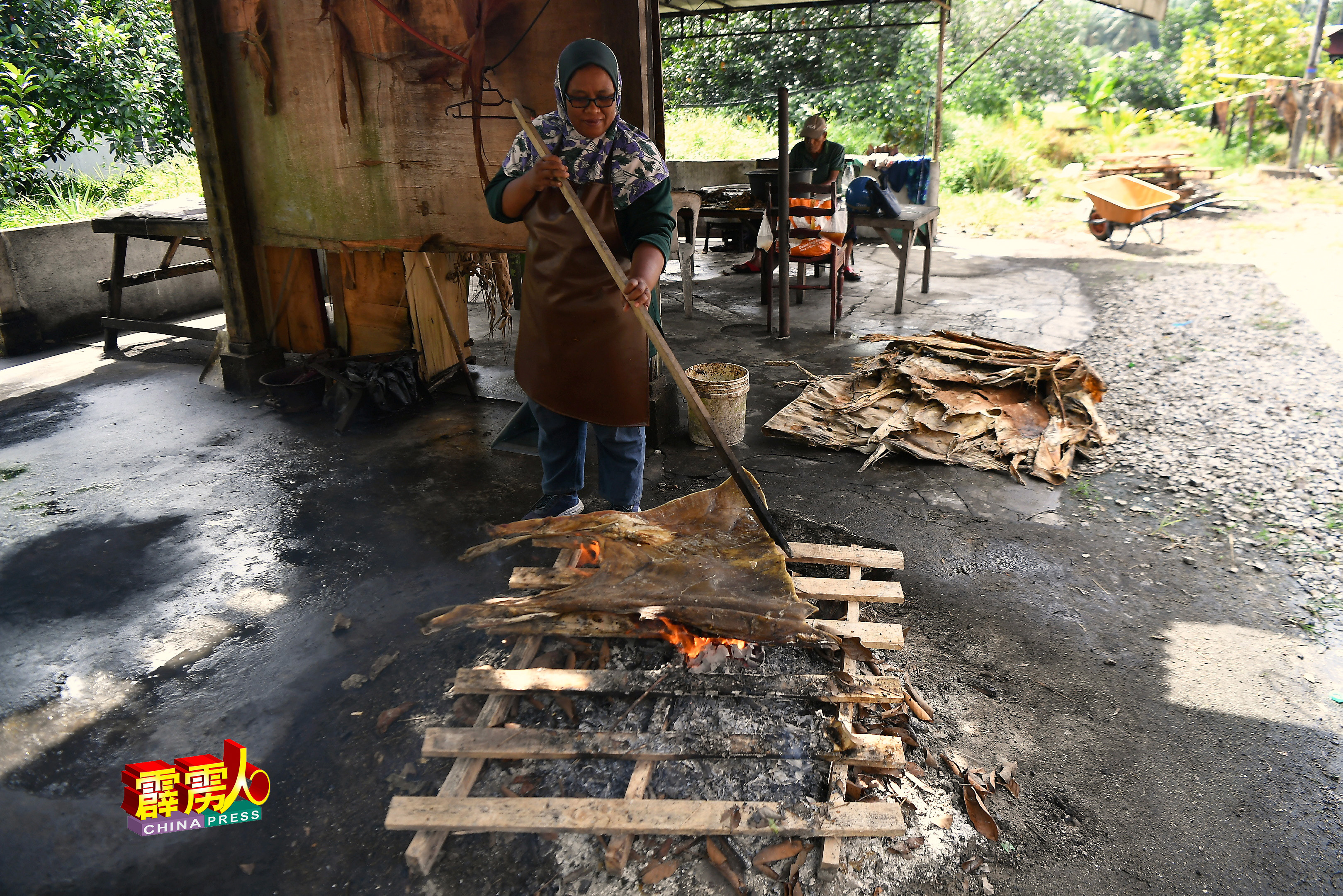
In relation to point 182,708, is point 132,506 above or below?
above

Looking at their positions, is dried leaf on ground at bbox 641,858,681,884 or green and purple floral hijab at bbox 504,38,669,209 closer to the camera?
dried leaf on ground at bbox 641,858,681,884

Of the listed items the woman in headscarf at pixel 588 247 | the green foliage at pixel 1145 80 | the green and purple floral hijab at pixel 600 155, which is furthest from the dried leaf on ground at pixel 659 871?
the green foliage at pixel 1145 80

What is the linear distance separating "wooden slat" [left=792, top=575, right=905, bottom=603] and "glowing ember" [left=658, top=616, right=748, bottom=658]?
437mm

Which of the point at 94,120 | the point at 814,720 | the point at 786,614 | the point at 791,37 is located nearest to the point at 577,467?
the point at 786,614

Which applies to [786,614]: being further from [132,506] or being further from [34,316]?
[34,316]

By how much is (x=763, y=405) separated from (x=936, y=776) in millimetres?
3531

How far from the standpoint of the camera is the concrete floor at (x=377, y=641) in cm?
221

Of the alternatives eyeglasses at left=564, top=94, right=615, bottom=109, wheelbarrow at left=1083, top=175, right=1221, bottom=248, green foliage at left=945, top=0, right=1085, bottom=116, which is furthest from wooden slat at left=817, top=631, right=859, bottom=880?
green foliage at left=945, top=0, right=1085, bottom=116

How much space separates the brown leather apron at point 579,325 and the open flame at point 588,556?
55 cm

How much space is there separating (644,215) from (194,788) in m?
2.49

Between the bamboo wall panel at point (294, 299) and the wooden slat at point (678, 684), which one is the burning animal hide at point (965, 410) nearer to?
the wooden slat at point (678, 684)

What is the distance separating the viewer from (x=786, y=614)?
8.45 ft

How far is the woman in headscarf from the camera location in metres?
2.98

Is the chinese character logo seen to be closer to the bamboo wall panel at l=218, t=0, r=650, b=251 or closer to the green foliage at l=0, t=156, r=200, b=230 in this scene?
Answer: the bamboo wall panel at l=218, t=0, r=650, b=251
